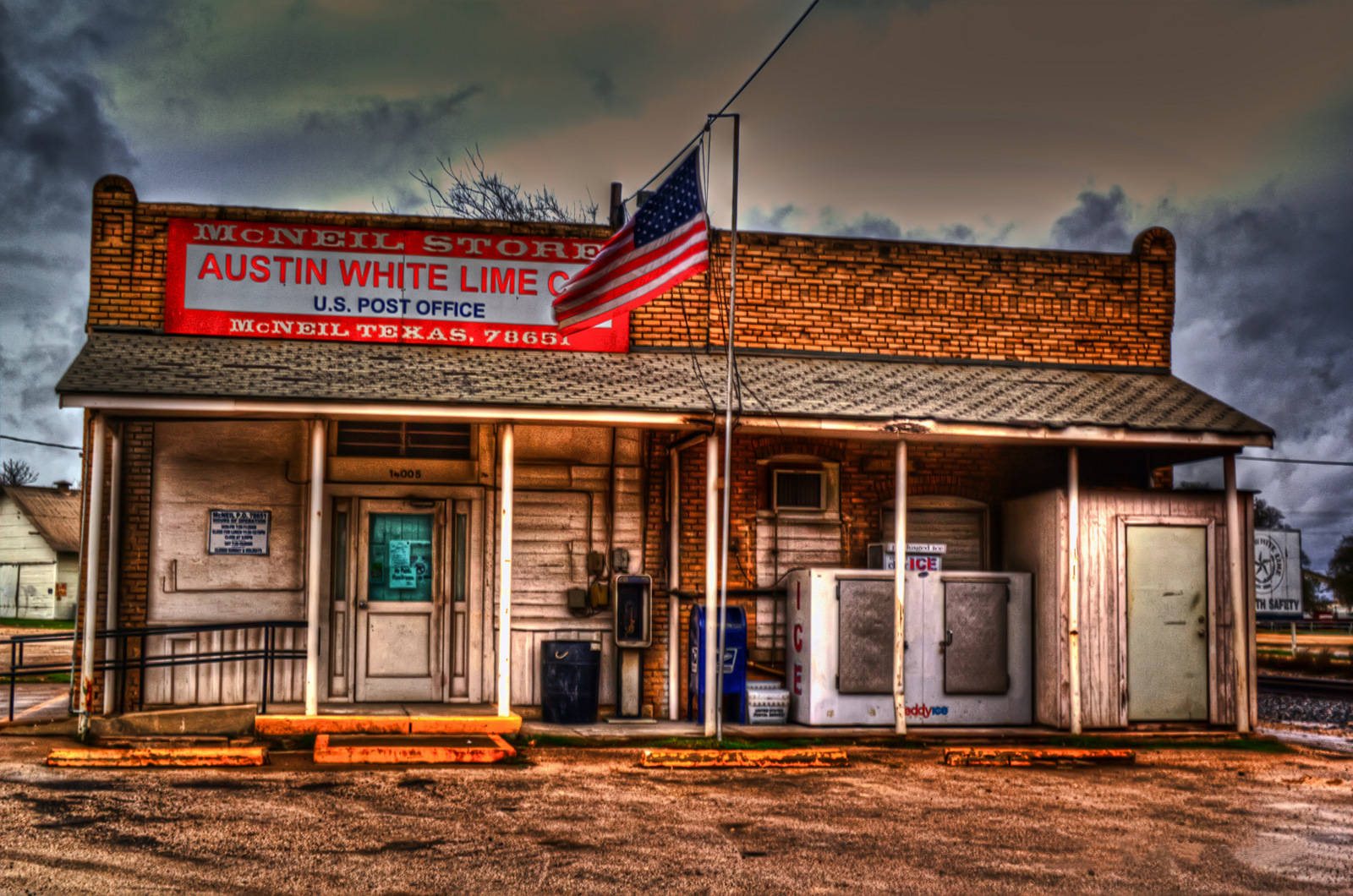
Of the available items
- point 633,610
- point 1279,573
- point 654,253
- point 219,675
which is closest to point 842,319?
Result: point 654,253

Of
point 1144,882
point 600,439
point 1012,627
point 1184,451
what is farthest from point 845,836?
point 1184,451

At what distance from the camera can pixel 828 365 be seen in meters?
13.8

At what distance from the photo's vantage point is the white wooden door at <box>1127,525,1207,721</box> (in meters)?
12.8

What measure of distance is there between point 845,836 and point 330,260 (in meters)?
8.61

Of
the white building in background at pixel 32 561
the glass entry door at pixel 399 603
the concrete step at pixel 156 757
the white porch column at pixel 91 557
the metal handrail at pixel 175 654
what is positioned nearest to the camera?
the concrete step at pixel 156 757

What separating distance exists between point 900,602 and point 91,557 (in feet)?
25.8

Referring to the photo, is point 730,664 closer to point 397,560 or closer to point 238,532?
point 397,560

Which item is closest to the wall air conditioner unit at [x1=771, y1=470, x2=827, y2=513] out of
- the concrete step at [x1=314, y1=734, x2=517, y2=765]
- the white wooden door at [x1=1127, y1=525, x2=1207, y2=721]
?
the white wooden door at [x1=1127, y1=525, x2=1207, y2=721]

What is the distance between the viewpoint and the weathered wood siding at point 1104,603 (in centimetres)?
1264

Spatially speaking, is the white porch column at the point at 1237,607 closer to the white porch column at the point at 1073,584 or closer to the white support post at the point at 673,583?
the white porch column at the point at 1073,584

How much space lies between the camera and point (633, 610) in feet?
42.9

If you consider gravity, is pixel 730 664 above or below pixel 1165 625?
below

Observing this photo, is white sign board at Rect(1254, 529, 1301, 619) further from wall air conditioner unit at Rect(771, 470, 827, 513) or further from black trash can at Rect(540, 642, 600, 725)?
black trash can at Rect(540, 642, 600, 725)

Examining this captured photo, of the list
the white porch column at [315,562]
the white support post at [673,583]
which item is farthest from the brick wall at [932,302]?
the white porch column at [315,562]
